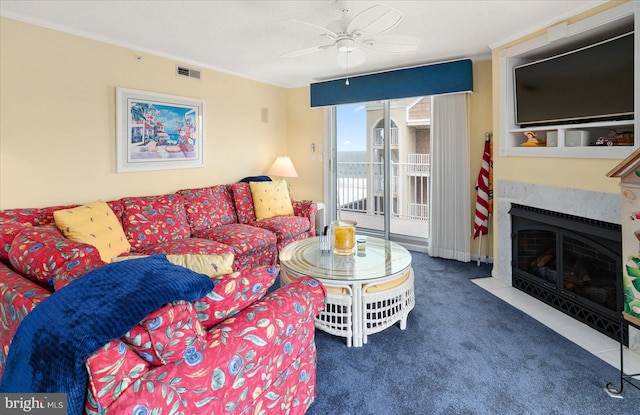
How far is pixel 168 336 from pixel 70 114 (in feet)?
9.46

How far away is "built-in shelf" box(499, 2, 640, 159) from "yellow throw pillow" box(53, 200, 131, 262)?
3.64 meters

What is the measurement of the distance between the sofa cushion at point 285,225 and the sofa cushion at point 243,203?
0.19 meters

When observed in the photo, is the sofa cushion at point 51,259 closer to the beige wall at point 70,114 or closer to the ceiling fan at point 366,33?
the beige wall at point 70,114

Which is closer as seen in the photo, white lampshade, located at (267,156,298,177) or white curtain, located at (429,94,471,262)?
white curtain, located at (429,94,471,262)

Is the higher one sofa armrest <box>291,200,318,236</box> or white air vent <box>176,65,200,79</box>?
white air vent <box>176,65,200,79</box>

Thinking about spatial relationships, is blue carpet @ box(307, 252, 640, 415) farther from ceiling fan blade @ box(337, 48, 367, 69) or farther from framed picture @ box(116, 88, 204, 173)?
framed picture @ box(116, 88, 204, 173)

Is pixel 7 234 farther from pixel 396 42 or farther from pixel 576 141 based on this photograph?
pixel 576 141

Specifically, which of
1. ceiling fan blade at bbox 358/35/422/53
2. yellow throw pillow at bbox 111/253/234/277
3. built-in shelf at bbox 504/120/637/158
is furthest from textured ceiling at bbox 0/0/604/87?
yellow throw pillow at bbox 111/253/234/277

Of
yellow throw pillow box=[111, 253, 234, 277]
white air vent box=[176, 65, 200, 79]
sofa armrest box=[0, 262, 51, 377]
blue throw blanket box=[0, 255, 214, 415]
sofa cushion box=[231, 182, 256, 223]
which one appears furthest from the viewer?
sofa cushion box=[231, 182, 256, 223]

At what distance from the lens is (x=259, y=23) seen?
2.99 metres

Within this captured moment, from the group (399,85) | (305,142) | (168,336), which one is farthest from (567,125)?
(305,142)

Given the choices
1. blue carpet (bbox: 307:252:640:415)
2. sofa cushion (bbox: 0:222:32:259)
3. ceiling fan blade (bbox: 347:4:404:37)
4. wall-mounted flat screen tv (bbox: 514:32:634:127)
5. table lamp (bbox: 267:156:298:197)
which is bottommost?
blue carpet (bbox: 307:252:640:415)

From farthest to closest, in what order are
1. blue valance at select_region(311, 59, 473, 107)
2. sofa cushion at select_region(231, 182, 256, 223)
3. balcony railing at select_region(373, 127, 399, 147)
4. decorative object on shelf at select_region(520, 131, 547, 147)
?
balcony railing at select_region(373, 127, 399, 147) → sofa cushion at select_region(231, 182, 256, 223) → blue valance at select_region(311, 59, 473, 107) → decorative object on shelf at select_region(520, 131, 547, 147)

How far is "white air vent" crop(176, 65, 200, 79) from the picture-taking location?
4.00 metres
